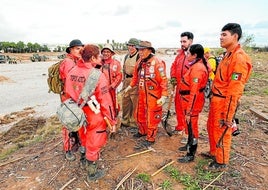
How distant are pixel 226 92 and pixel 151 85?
1412 millimetres

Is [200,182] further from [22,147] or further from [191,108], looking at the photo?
[22,147]

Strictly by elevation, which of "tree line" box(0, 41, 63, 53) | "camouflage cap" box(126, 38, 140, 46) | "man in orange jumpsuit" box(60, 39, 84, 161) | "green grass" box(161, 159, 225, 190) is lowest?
"green grass" box(161, 159, 225, 190)

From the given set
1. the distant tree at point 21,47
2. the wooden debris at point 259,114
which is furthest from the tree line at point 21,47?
the wooden debris at point 259,114

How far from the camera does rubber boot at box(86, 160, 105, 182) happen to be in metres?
3.90

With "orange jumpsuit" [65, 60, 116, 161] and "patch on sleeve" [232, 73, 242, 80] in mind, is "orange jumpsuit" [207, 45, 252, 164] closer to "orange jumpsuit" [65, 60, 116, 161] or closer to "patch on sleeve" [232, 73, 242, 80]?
"patch on sleeve" [232, 73, 242, 80]

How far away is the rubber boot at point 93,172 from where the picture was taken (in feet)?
12.8

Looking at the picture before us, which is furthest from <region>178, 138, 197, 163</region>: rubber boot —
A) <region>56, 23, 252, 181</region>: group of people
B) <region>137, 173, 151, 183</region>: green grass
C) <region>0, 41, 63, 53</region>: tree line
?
<region>0, 41, 63, 53</region>: tree line

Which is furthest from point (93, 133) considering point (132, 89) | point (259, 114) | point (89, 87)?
point (259, 114)

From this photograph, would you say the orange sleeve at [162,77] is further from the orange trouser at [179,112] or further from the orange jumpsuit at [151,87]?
the orange trouser at [179,112]

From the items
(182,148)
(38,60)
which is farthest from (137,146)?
(38,60)

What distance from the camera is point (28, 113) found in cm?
1063

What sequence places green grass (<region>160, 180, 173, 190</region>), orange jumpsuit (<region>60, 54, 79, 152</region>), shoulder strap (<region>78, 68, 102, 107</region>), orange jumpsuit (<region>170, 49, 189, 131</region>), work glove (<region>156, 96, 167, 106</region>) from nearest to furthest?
shoulder strap (<region>78, 68, 102, 107</region>) → green grass (<region>160, 180, 173, 190</region>) → orange jumpsuit (<region>60, 54, 79, 152</region>) → work glove (<region>156, 96, 167, 106</region>) → orange jumpsuit (<region>170, 49, 189, 131</region>)

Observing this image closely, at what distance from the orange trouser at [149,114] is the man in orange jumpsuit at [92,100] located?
1232mm

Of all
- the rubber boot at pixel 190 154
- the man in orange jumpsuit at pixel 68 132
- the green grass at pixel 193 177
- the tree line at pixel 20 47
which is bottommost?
the green grass at pixel 193 177
